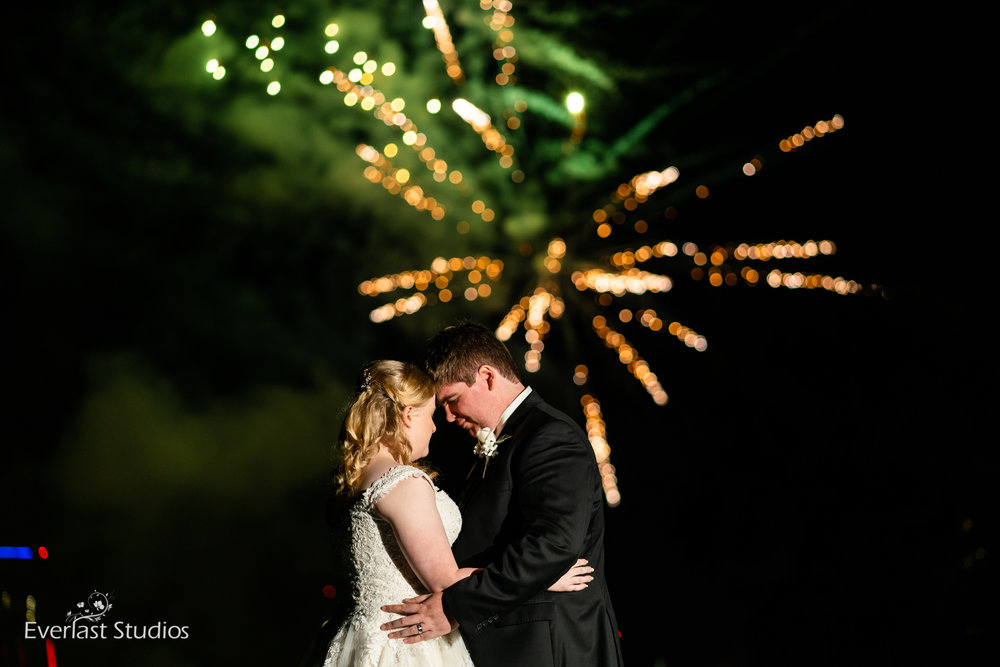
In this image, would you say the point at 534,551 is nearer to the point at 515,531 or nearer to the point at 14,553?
the point at 515,531

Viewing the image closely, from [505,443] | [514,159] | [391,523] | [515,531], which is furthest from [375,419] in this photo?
[514,159]

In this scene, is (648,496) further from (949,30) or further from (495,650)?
(495,650)

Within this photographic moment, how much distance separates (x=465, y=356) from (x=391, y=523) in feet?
2.38

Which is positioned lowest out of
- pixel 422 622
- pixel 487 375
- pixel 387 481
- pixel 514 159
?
pixel 422 622

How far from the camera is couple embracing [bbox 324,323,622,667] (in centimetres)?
249

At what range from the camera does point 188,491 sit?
24.9 ft

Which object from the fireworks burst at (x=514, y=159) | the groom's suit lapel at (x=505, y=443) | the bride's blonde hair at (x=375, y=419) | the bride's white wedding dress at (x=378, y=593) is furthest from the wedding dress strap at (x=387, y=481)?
the fireworks burst at (x=514, y=159)

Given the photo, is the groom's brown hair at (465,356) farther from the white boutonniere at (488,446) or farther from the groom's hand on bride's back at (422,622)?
the groom's hand on bride's back at (422,622)

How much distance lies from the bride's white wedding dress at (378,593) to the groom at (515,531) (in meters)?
0.04

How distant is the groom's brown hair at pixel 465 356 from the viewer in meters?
2.94

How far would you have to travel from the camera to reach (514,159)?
26.3 feet

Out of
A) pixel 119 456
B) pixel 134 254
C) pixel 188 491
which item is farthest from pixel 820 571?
pixel 134 254

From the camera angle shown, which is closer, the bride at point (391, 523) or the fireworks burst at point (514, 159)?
the bride at point (391, 523)

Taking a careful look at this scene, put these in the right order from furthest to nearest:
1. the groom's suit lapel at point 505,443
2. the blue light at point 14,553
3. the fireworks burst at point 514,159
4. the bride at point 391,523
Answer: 1. the fireworks burst at point 514,159
2. the blue light at point 14,553
3. the groom's suit lapel at point 505,443
4. the bride at point 391,523
